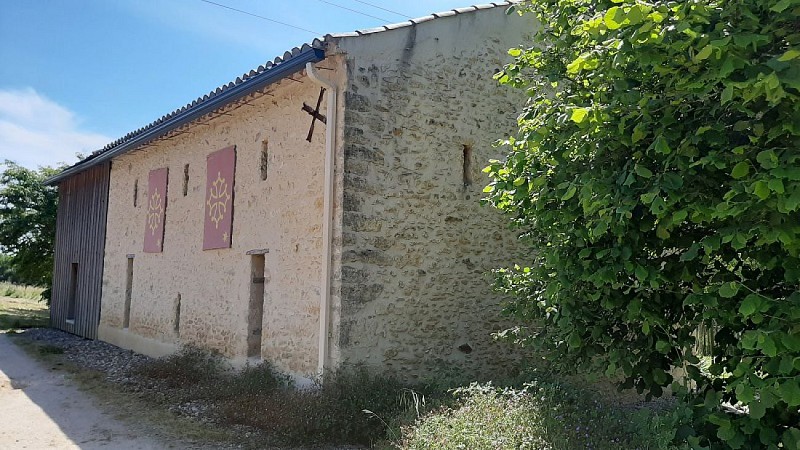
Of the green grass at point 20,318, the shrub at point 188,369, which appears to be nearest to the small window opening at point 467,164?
the shrub at point 188,369

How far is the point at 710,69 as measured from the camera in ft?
11.2

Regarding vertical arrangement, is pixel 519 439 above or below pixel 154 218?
below

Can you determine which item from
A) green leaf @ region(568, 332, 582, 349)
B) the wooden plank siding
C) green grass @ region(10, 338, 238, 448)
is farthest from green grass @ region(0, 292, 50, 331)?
green leaf @ region(568, 332, 582, 349)

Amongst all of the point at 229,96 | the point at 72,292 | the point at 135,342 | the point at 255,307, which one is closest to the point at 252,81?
the point at 229,96

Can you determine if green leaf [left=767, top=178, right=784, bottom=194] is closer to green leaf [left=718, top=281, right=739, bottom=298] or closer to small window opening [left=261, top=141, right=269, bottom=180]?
green leaf [left=718, top=281, right=739, bottom=298]

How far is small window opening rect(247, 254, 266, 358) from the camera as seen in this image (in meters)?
8.37

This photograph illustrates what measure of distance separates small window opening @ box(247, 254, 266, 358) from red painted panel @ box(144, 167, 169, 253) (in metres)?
3.63

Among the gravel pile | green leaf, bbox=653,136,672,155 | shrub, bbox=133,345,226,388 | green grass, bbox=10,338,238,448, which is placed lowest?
green grass, bbox=10,338,238,448

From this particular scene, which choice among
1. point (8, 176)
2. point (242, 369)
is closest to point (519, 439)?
point (242, 369)

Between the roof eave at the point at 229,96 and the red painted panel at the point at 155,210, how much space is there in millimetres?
742

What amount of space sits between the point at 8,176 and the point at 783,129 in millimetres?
22633

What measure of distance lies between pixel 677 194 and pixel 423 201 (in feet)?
13.8

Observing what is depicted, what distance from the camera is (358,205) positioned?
7.04 metres

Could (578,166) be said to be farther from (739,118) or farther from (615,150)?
(739,118)
